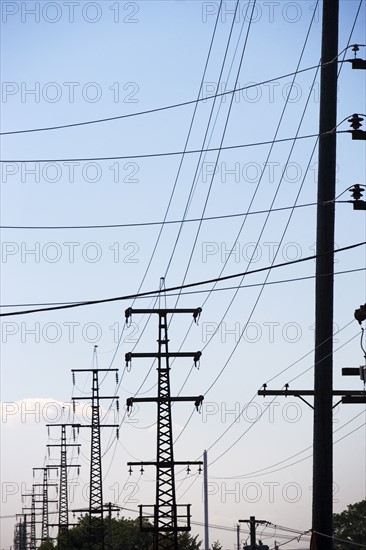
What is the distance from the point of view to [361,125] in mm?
25812

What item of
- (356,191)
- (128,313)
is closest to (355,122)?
(356,191)

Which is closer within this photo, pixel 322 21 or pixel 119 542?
pixel 322 21

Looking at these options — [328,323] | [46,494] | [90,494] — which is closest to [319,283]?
[328,323]

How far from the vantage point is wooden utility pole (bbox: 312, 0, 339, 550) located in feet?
77.7

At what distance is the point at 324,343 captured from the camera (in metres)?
23.9

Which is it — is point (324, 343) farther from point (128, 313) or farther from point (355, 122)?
point (128, 313)

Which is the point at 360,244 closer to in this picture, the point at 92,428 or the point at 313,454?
the point at 313,454

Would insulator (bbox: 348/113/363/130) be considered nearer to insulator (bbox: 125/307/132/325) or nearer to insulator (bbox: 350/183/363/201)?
insulator (bbox: 350/183/363/201)

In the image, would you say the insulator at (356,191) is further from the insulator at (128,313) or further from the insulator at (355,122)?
the insulator at (128,313)

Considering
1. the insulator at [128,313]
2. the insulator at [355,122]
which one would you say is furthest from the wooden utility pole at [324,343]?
the insulator at [128,313]

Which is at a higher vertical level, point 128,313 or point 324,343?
point 128,313

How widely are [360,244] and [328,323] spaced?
1.87 m

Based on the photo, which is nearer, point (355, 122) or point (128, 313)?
point (355, 122)

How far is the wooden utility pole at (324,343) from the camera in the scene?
2367 centimetres
